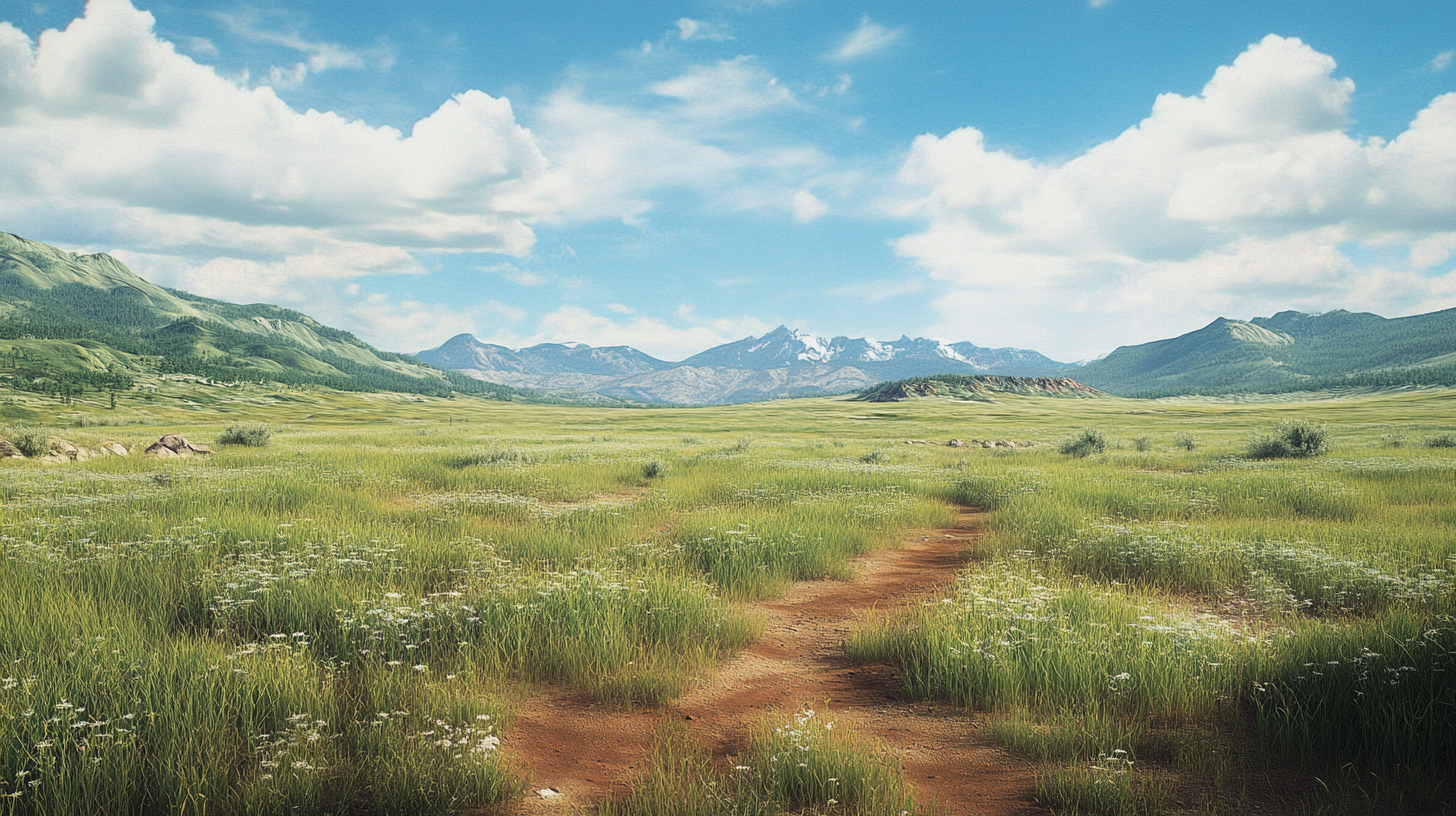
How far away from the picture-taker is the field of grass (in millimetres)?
4359

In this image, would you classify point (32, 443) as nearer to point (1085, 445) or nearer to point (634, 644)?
point (634, 644)

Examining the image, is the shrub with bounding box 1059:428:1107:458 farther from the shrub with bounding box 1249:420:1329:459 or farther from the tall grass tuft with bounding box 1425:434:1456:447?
the tall grass tuft with bounding box 1425:434:1456:447

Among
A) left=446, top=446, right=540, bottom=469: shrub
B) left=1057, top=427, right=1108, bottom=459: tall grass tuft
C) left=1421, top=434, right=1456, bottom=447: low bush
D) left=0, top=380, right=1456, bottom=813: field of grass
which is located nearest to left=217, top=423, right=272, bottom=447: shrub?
left=446, top=446, right=540, bottom=469: shrub

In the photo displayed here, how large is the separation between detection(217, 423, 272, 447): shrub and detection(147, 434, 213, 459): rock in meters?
5.50

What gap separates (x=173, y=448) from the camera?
2652 cm

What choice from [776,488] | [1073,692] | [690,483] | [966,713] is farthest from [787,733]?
[690,483]

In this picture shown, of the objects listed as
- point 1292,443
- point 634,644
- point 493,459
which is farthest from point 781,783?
point 1292,443

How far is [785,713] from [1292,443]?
33826mm

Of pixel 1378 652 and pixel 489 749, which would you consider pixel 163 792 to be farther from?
pixel 1378 652

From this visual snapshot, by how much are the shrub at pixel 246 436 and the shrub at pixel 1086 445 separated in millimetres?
41139

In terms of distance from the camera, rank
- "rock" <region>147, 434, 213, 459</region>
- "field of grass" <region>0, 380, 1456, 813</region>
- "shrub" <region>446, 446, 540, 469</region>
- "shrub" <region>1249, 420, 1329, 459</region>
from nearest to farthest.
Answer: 1. "field of grass" <region>0, 380, 1456, 813</region>
2. "shrub" <region>446, 446, 540, 469</region>
3. "rock" <region>147, 434, 213, 459</region>
4. "shrub" <region>1249, 420, 1329, 459</region>

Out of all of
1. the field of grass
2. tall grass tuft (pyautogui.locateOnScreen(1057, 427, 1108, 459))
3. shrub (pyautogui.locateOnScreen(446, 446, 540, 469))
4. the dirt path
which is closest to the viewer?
the field of grass

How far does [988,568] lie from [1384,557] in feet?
18.6

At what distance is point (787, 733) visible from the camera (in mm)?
4867
